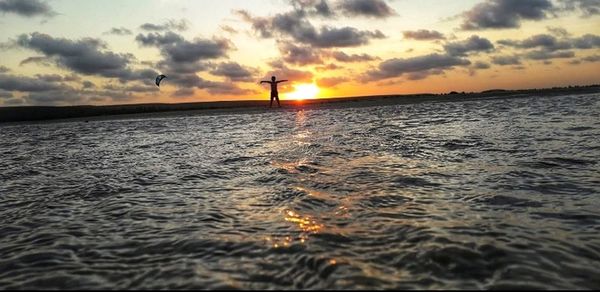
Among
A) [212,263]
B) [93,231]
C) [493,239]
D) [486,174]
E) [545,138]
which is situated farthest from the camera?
[545,138]

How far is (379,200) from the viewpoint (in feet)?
22.7

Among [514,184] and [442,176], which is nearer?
[514,184]

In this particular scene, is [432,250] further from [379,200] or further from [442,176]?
[442,176]

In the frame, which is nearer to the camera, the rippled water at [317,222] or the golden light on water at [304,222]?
the rippled water at [317,222]

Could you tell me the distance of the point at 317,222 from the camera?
19.4 feet

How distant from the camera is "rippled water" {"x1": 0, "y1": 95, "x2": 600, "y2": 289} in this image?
164 inches

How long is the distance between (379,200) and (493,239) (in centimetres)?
222

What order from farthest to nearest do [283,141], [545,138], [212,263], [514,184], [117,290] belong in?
[283,141] < [545,138] < [514,184] < [212,263] < [117,290]

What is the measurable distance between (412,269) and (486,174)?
516 centimetres

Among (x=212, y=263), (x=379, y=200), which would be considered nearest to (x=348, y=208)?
(x=379, y=200)

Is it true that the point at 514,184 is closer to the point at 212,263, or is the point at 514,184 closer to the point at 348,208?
the point at 348,208

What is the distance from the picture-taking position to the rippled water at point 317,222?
13.6ft

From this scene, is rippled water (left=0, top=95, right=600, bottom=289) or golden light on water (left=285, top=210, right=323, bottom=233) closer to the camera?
rippled water (left=0, top=95, right=600, bottom=289)

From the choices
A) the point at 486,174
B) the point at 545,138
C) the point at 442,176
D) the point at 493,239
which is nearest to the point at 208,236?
the point at 493,239
